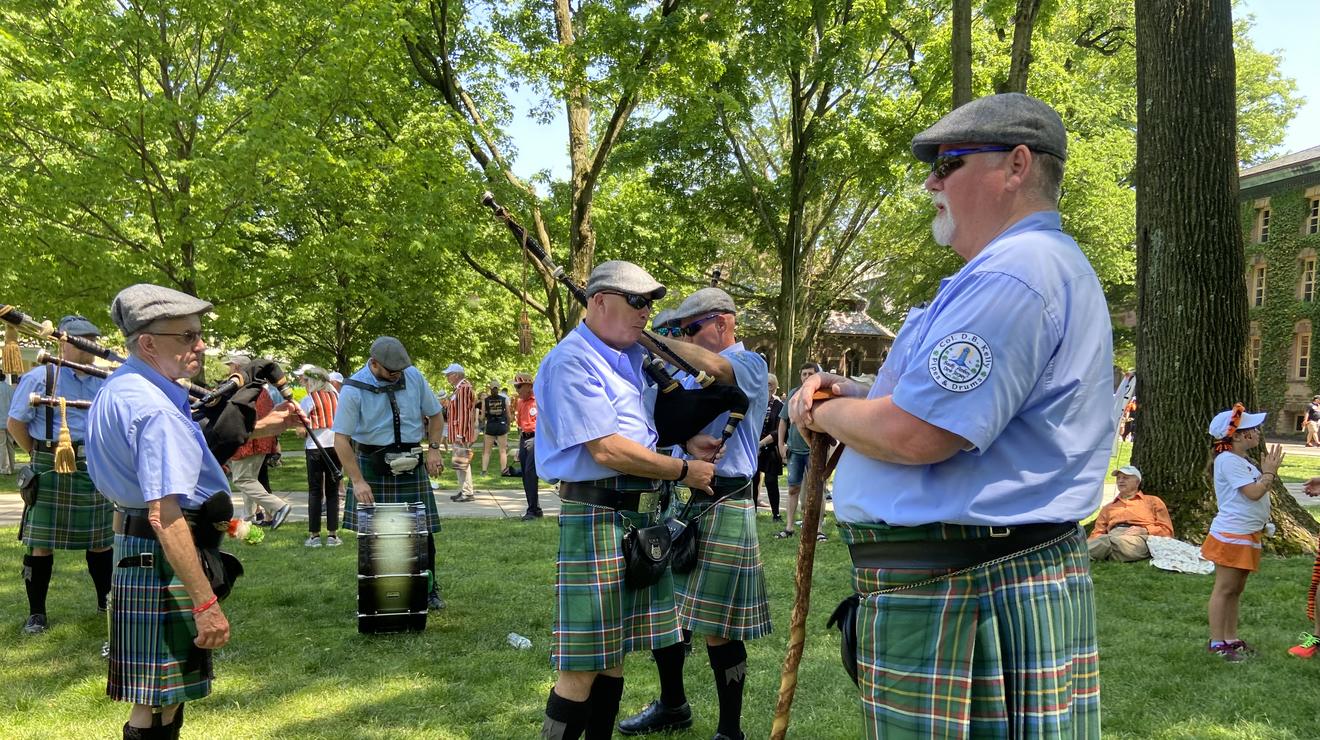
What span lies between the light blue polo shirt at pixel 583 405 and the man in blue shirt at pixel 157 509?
3.91ft

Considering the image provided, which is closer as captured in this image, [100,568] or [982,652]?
[982,652]

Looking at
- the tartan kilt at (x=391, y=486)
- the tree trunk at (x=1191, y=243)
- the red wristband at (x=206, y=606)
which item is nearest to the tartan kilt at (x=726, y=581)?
the red wristband at (x=206, y=606)

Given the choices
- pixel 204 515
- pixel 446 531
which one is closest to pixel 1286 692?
pixel 204 515

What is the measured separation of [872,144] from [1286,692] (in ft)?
46.0

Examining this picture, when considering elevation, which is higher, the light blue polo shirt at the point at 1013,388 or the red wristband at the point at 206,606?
the light blue polo shirt at the point at 1013,388

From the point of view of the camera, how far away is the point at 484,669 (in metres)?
4.98

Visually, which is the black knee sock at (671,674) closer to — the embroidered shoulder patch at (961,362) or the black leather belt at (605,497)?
the black leather belt at (605,497)

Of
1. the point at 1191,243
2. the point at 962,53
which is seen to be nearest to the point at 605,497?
the point at 1191,243

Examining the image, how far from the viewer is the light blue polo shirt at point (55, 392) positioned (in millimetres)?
5867

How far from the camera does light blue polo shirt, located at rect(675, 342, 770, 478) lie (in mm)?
3859

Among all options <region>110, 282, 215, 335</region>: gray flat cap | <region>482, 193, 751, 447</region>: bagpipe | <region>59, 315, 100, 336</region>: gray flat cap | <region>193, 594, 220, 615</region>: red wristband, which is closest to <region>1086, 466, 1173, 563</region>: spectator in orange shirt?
<region>482, 193, 751, 447</region>: bagpipe

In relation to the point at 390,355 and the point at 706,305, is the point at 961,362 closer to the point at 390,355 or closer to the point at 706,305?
the point at 706,305

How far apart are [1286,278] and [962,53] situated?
107ft

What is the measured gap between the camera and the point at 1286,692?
454 cm
